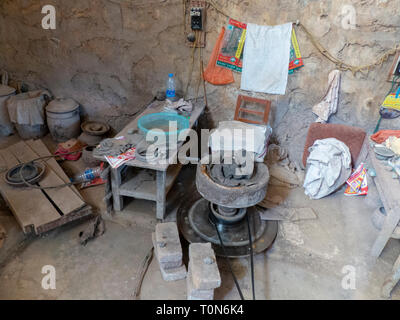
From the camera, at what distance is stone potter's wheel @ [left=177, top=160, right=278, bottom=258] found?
2.61m

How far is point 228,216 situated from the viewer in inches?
118

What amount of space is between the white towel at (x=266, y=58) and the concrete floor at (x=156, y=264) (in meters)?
1.66

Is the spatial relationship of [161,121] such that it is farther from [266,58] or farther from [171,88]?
[266,58]

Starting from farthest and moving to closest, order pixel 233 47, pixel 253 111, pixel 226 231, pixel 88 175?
pixel 253 111
pixel 233 47
pixel 88 175
pixel 226 231

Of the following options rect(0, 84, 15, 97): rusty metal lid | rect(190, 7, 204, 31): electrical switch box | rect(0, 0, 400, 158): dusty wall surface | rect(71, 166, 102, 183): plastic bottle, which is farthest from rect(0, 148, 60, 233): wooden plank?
rect(190, 7, 204, 31): electrical switch box

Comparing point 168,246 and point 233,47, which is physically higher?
point 233,47

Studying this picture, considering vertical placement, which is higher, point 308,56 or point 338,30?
point 338,30

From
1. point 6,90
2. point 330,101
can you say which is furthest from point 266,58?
point 6,90

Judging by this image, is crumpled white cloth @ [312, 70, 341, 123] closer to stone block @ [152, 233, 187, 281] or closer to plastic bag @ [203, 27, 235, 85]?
plastic bag @ [203, 27, 235, 85]

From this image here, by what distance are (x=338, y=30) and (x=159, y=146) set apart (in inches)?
94.1

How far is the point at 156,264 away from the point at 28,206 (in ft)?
4.70

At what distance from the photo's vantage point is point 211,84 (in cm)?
400
